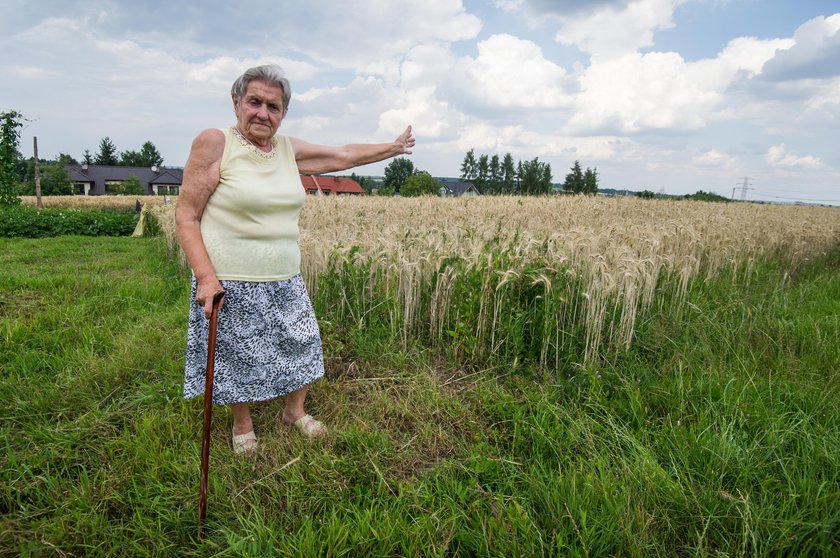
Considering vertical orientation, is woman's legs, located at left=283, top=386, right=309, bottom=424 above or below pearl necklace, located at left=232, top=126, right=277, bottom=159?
below

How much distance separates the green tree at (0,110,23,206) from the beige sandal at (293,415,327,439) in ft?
63.3

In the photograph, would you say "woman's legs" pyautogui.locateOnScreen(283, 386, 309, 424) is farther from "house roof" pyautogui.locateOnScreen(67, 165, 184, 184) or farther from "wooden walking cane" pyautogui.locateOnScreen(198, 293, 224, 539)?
"house roof" pyautogui.locateOnScreen(67, 165, 184, 184)

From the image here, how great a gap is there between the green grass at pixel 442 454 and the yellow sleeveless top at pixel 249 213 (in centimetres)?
100

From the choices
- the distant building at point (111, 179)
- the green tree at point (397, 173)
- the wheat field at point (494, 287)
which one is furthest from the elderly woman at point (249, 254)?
the green tree at point (397, 173)

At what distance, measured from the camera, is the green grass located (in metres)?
1.88

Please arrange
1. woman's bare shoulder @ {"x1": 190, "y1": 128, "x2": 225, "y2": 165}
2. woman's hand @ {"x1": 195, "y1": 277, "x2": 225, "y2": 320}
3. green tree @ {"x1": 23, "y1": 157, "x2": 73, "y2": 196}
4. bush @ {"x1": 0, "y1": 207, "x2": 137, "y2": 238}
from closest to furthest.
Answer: woman's hand @ {"x1": 195, "y1": 277, "x2": 225, "y2": 320} < woman's bare shoulder @ {"x1": 190, "y1": 128, "x2": 225, "y2": 165} < bush @ {"x1": 0, "y1": 207, "x2": 137, "y2": 238} < green tree @ {"x1": 23, "y1": 157, "x2": 73, "y2": 196}

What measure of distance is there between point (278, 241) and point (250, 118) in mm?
627

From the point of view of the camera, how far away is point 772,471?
2.25 meters

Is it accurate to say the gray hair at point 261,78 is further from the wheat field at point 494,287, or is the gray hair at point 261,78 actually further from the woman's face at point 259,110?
the wheat field at point 494,287

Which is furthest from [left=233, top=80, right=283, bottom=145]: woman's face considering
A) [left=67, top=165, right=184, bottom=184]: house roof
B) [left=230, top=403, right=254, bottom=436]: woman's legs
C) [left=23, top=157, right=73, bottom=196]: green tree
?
[left=67, top=165, right=184, bottom=184]: house roof

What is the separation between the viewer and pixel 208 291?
82.7 inches

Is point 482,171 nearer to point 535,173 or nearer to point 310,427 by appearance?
point 535,173

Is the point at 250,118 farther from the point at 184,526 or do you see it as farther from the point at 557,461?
the point at 557,461

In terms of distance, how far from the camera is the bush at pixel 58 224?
46.0 feet
